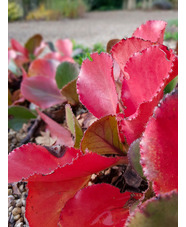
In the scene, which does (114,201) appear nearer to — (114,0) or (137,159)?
(137,159)

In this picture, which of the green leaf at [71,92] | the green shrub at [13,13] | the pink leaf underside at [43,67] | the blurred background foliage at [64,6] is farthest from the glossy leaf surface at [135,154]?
the green shrub at [13,13]

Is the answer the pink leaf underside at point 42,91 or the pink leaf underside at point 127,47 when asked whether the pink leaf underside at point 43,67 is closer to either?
the pink leaf underside at point 42,91

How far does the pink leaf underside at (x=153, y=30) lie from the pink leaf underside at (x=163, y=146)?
0.18 metres

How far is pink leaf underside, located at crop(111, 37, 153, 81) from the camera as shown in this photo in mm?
331

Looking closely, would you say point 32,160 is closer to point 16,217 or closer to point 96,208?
point 96,208

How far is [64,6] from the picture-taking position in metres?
8.34

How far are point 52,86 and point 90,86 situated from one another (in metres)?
0.29

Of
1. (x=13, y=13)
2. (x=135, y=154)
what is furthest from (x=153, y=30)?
(x=13, y=13)

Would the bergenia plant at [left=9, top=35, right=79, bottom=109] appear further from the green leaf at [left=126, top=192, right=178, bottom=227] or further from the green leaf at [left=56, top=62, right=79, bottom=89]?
the green leaf at [left=126, top=192, right=178, bottom=227]

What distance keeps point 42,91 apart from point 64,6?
8261mm

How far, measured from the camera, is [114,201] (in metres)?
0.33

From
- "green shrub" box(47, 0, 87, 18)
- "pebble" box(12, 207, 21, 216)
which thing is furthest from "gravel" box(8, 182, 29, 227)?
"green shrub" box(47, 0, 87, 18)

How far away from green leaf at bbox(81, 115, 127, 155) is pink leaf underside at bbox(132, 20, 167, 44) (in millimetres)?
126
